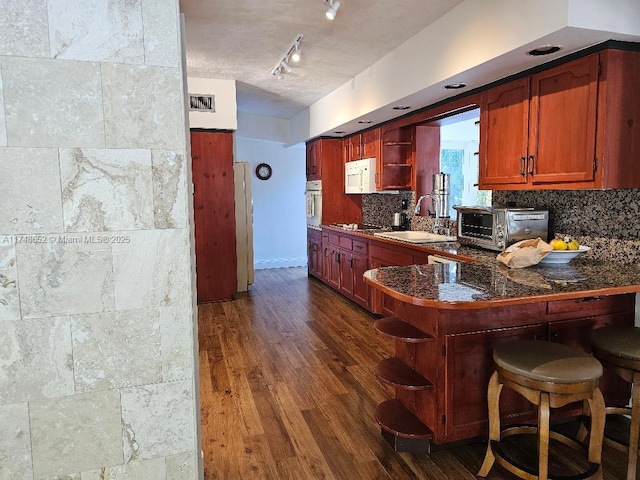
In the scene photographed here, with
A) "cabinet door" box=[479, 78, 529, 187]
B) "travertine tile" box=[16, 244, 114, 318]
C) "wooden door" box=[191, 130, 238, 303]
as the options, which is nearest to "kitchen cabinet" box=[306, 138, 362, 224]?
"wooden door" box=[191, 130, 238, 303]

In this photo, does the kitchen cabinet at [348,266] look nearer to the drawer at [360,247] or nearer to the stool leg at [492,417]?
the drawer at [360,247]

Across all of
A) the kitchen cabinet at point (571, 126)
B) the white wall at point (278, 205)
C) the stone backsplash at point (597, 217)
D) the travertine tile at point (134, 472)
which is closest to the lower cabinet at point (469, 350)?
the stone backsplash at point (597, 217)

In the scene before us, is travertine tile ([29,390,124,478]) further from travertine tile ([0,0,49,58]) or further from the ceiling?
the ceiling

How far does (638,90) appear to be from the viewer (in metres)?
2.41

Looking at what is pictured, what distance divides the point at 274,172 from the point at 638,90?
5.74 m

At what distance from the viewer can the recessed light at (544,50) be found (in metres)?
2.42

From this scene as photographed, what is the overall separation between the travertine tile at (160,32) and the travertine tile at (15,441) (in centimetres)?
116

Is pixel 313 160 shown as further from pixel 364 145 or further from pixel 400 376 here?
pixel 400 376

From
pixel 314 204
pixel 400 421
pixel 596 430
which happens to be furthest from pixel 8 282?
pixel 314 204

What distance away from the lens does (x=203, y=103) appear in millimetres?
5008

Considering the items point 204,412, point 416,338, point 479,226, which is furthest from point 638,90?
point 204,412

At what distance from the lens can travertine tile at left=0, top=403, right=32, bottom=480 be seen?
134 cm

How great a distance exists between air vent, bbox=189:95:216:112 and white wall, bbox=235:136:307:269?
2.28 metres

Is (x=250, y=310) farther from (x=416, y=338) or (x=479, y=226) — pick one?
(x=416, y=338)
